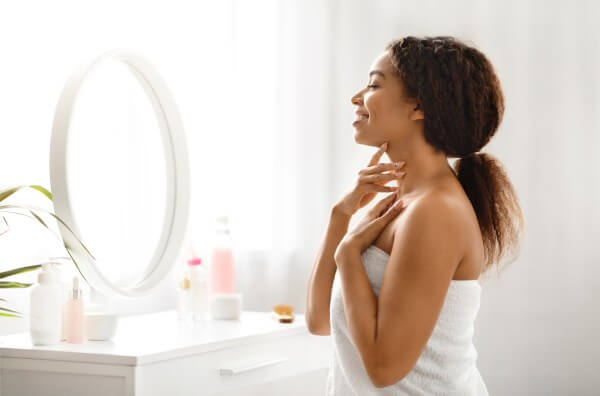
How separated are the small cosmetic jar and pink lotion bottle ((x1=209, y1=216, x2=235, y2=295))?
0.23ft

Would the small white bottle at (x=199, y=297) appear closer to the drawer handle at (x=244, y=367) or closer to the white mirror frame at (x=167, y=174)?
the white mirror frame at (x=167, y=174)

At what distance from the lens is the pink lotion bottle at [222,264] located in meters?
2.08

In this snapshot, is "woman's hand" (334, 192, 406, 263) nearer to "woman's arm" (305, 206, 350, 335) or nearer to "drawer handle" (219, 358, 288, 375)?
"woman's arm" (305, 206, 350, 335)

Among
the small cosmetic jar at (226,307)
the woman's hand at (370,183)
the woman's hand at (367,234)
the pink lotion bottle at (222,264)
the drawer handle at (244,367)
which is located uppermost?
the woman's hand at (370,183)

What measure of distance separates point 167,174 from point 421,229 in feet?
3.26

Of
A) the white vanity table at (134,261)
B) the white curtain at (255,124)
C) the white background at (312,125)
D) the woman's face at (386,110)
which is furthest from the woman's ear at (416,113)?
the white curtain at (255,124)

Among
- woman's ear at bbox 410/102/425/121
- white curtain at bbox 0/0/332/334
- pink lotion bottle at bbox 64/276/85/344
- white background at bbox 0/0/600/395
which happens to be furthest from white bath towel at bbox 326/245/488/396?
white curtain at bbox 0/0/332/334

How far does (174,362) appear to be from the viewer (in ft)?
4.93

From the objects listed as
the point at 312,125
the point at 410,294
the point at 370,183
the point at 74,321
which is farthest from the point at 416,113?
the point at 312,125

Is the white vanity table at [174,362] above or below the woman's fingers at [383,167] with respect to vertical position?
below

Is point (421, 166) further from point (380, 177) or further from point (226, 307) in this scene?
point (226, 307)

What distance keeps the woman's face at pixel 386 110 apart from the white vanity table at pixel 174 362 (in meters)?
0.56

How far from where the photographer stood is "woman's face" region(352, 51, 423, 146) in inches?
52.8

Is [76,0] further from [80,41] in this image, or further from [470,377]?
[470,377]
